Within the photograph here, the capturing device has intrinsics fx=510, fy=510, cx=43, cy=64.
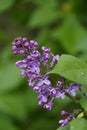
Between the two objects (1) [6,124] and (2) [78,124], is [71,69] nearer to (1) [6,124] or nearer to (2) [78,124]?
(2) [78,124]

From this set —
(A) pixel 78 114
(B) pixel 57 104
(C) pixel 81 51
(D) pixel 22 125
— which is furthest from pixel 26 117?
(A) pixel 78 114

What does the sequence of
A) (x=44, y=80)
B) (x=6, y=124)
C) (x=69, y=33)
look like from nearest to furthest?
(x=44, y=80)
(x=6, y=124)
(x=69, y=33)

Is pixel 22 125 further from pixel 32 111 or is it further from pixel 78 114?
pixel 78 114

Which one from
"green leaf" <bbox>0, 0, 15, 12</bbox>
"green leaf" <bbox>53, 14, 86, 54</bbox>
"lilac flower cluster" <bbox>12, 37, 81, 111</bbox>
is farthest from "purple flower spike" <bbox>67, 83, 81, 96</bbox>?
"green leaf" <bbox>0, 0, 15, 12</bbox>

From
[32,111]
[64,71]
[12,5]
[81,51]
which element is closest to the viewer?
[64,71]

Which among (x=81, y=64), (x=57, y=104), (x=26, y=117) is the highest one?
(x=81, y=64)

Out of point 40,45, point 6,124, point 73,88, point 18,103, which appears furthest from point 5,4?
point 73,88
